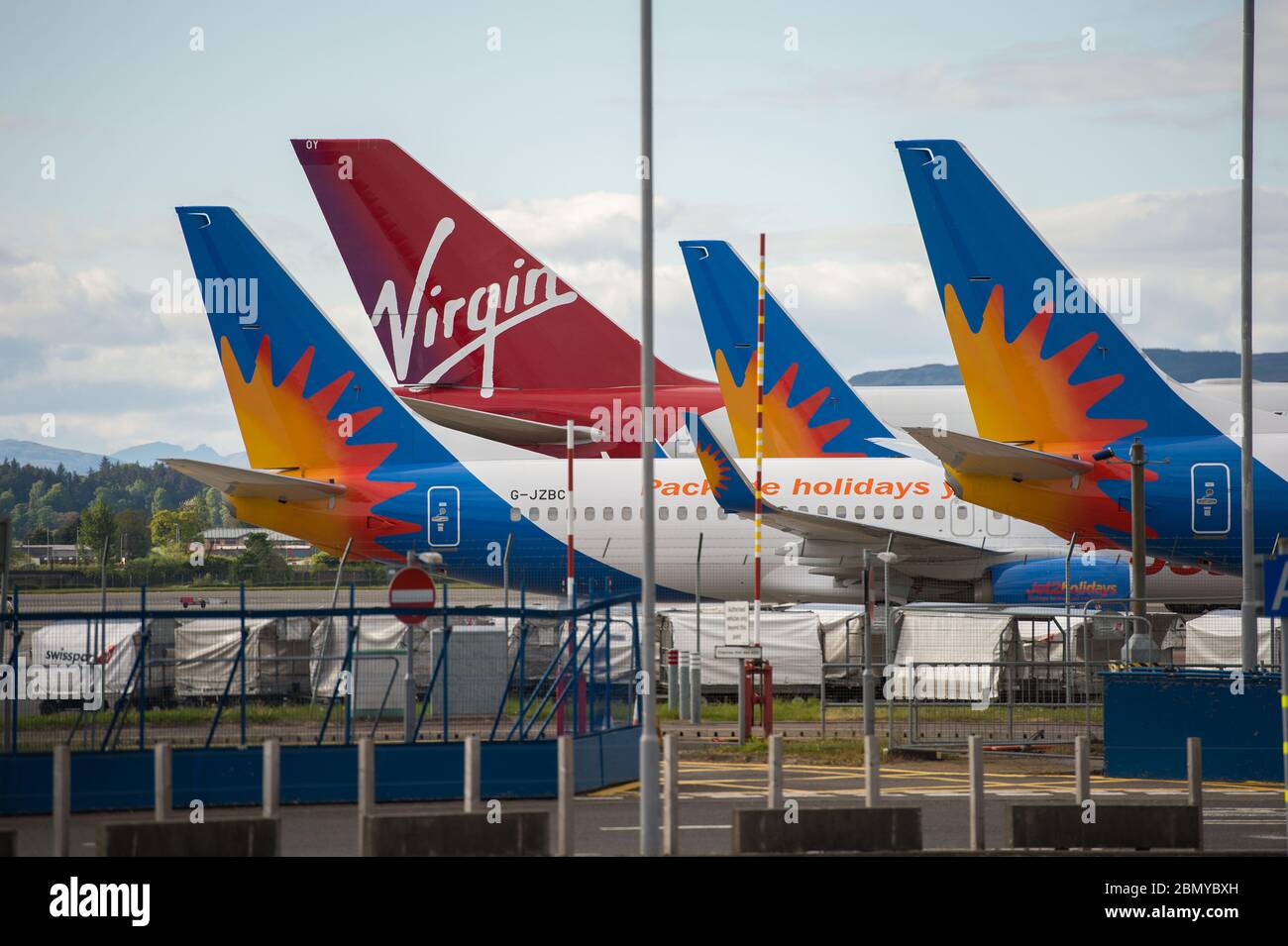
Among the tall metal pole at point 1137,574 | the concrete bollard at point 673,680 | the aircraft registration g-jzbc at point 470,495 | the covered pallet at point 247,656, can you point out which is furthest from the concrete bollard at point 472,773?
the aircraft registration g-jzbc at point 470,495

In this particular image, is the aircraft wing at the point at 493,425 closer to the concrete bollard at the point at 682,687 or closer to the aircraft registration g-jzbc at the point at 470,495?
the aircraft registration g-jzbc at the point at 470,495

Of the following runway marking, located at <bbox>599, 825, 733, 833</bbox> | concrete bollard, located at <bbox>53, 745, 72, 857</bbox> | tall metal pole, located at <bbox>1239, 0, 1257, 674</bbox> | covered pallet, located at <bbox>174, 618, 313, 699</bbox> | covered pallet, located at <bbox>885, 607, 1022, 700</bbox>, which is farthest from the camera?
covered pallet, located at <bbox>885, 607, 1022, 700</bbox>

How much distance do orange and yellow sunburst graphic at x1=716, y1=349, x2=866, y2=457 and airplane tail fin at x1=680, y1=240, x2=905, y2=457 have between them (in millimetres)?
23

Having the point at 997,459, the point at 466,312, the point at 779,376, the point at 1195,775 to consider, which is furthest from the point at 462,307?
the point at 1195,775

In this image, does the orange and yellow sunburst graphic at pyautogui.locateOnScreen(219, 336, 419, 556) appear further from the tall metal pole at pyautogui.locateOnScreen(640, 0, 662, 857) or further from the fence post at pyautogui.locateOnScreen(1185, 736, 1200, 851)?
the fence post at pyautogui.locateOnScreen(1185, 736, 1200, 851)

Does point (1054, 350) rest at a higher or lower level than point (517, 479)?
higher

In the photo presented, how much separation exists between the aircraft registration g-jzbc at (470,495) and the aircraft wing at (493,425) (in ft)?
2.22

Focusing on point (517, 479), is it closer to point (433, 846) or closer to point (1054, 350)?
point (1054, 350)

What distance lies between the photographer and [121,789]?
53.4 feet

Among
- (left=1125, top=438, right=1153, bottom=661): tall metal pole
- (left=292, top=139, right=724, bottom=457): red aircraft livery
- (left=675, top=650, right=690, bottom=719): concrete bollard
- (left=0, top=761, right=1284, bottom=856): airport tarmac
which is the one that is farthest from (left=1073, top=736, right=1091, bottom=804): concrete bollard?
(left=292, top=139, right=724, bottom=457): red aircraft livery

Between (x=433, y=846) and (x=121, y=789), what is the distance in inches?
202

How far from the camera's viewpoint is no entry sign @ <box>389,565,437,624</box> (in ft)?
58.3
